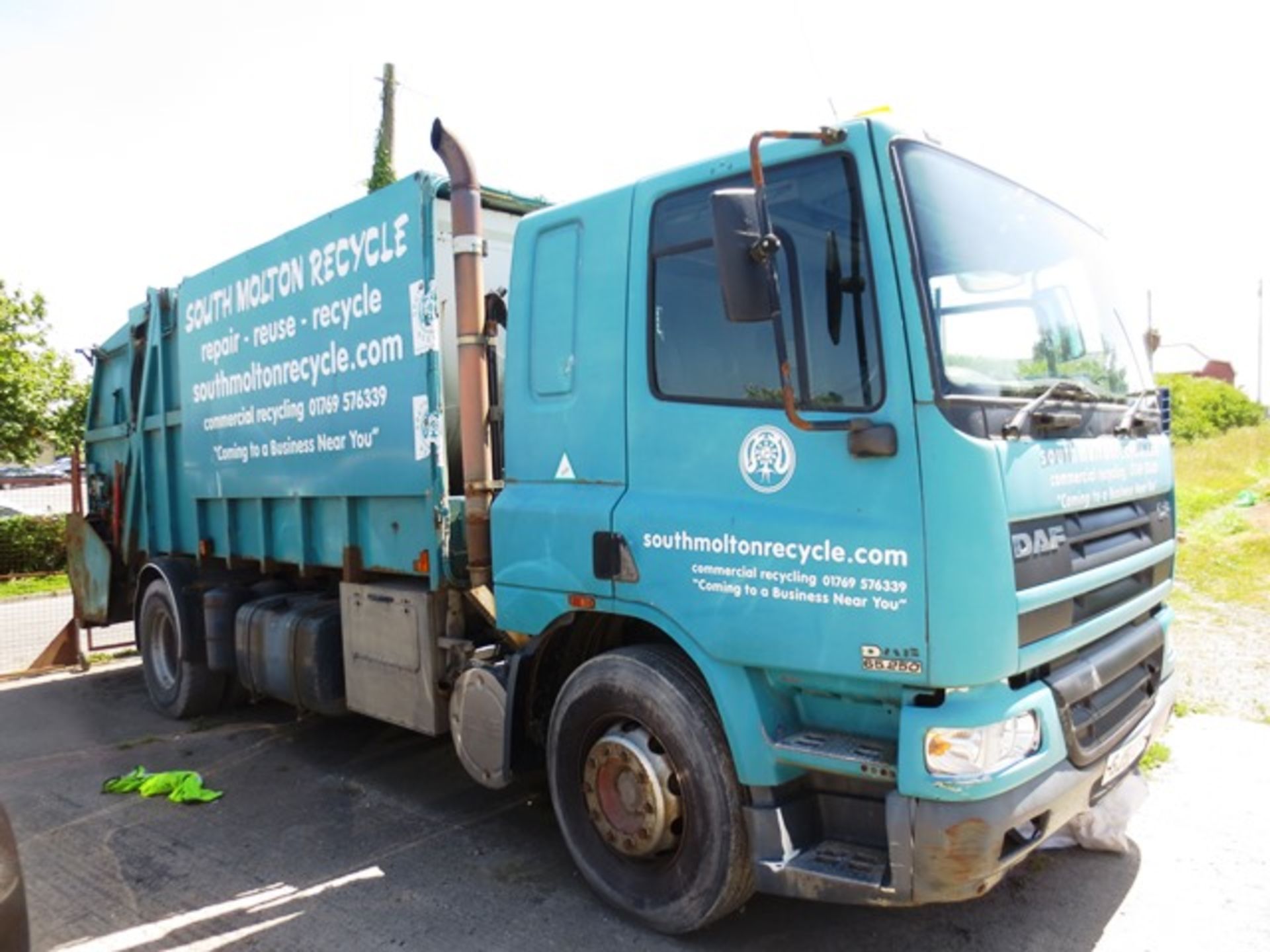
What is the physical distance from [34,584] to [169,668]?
1288cm

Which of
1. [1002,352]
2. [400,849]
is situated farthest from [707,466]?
[400,849]

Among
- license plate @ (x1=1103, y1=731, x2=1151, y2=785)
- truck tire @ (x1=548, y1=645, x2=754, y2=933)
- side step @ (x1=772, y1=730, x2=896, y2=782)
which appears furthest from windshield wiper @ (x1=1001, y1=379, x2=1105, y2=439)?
truck tire @ (x1=548, y1=645, x2=754, y2=933)

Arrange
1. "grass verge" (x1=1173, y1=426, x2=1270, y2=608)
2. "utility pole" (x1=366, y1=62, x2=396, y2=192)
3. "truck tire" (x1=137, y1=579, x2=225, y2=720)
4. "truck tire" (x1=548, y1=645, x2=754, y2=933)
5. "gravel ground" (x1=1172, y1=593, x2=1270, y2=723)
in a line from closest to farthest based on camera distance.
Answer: "truck tire" (x1=548, y1=645, x2=754, y2=933) → "gravel ground" (x1=1172, y1=593, x2=1270, y2=723) → "truck tire" (x1=137, y1=579, x2=225, y2=720) → "grass verge" (x1=1173, y1=426, x2=1270, y2=608) → "utility pole" (x1=366, y1=62, x2=396, y2=192)

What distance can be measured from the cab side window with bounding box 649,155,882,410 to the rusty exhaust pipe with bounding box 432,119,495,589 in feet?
3.50

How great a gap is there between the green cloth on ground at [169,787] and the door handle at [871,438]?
4146mm

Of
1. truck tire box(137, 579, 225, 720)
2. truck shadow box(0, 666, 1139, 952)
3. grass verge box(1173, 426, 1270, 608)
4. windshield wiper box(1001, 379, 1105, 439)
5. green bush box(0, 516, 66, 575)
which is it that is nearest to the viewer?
windshield wiper box(1001, 379, 1105, 439)

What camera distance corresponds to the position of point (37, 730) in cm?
659

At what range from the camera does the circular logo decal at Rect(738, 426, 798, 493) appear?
297 cm

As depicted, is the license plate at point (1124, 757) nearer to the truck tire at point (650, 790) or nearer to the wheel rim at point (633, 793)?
the truck tire at point (650, 790)

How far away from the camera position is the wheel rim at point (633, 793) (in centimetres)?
328

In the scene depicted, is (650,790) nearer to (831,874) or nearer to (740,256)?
(831,874)

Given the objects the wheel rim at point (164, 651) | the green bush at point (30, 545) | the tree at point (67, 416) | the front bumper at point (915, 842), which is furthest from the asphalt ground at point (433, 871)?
the tree at point (67, 416)

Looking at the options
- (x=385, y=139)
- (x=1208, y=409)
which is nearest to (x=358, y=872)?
(x=385, y=139)

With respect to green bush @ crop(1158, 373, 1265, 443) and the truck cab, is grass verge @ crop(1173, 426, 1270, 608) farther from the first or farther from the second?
green bush @ crop(1158, 373, 1265, 443)
